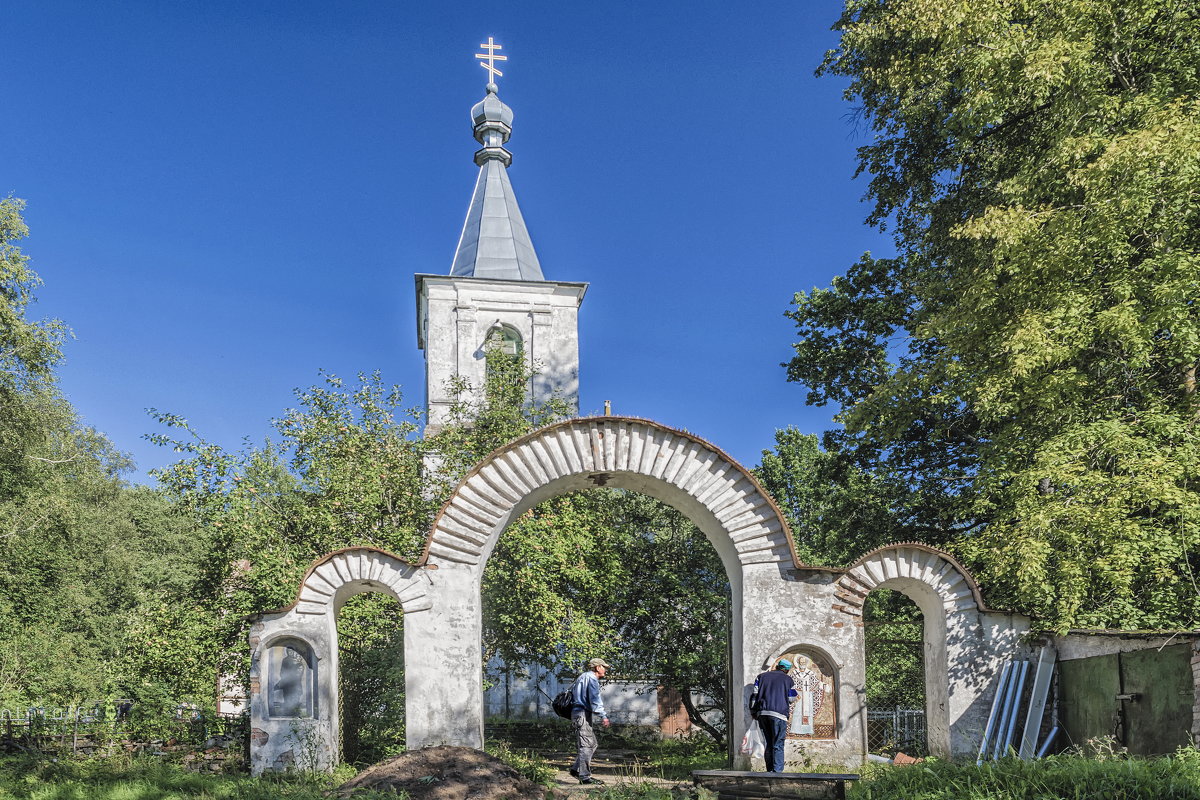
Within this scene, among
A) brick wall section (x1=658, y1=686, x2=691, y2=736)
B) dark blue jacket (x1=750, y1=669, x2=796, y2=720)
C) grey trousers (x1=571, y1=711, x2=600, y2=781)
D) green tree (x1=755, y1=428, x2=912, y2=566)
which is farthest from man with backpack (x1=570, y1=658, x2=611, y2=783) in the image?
brick wall section (x1=658, y1=686, x2=691, y2=736)

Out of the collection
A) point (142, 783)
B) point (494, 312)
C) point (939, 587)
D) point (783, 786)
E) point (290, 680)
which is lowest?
point (142, 783)

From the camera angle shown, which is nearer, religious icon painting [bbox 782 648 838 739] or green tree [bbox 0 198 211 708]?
religious icon painting [bbox 782 648 838 739]

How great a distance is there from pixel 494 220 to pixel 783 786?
25.4 m

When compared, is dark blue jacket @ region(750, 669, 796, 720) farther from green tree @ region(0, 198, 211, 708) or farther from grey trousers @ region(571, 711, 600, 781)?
green tree @ region(0, 198, 211, 708)

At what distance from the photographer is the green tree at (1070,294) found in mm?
9602

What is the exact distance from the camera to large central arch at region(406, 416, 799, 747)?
10.2m

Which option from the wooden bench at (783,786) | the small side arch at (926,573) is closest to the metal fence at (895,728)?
the small side arch at (926,573)

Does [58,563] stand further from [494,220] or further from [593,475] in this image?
[593,475]

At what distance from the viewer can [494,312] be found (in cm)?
2848

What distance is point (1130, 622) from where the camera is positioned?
10.1 m

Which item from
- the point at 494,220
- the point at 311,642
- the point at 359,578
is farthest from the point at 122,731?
the point at 494,220

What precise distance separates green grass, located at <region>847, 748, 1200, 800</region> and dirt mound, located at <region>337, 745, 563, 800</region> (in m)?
2.89

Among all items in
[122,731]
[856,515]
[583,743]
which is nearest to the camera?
[583,743]

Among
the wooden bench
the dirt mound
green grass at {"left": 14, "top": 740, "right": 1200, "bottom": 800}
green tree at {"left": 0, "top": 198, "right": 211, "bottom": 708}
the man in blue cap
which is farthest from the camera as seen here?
green tree at {"left": 0, "top": 198, "right": 211, "bottom": 708}
